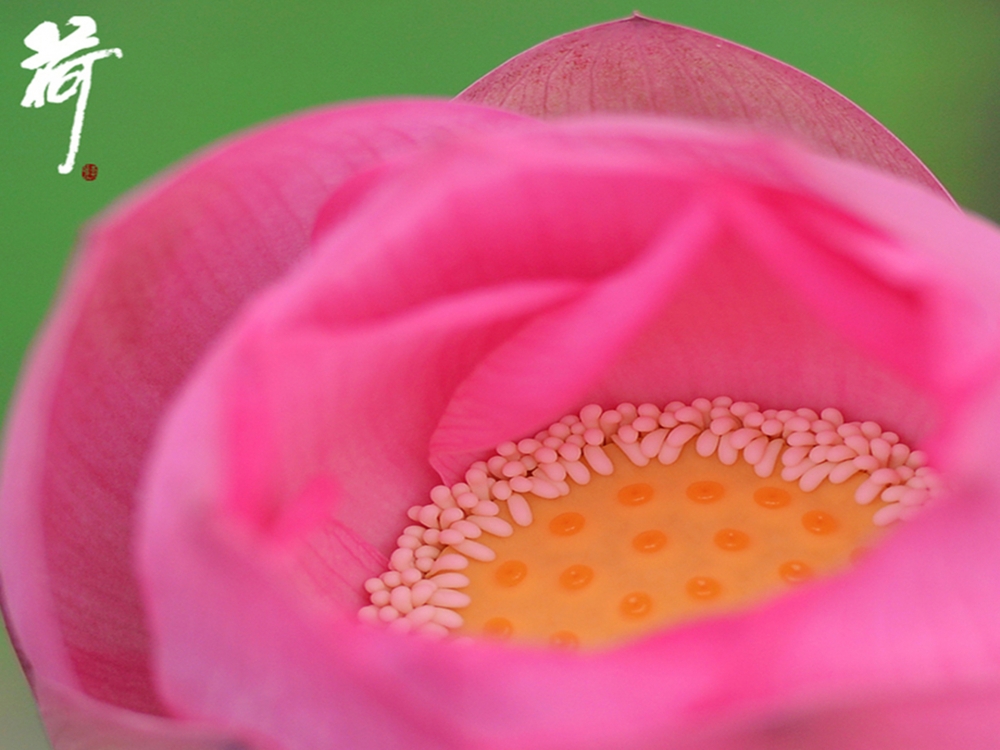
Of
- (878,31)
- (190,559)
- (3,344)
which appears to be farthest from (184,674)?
(878,31)

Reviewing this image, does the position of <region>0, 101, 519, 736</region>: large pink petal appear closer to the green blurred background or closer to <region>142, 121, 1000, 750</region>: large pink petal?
<region>142, 121, 1000, 750</region>: large pink petal

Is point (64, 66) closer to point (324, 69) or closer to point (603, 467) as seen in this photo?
point (324, 69)

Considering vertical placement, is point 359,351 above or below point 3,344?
above

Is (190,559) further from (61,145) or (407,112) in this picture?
(61,145)

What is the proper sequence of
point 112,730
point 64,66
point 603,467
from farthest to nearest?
point 64,66, point 603,467, point 112,730

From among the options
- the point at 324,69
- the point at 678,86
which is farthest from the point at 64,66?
the point at 678,86

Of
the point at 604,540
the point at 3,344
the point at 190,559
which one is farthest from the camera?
the point at 3,344

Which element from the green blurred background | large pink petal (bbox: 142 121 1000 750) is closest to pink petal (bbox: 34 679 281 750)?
large pink petal (bbox: 142 121 1000 750)
